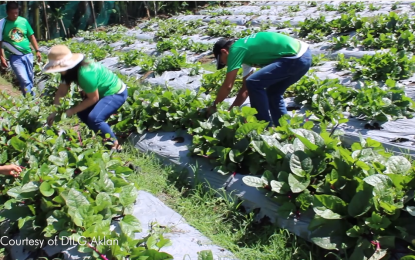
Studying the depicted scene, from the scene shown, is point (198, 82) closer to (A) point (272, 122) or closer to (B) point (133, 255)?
(A) point (272, 122)

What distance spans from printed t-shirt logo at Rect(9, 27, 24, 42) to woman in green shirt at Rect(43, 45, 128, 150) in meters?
2.57

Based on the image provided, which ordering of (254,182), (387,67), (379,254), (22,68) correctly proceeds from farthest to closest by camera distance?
(22,68) < (387,67) < (254,182) < (379,254)

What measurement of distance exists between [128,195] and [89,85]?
133cm

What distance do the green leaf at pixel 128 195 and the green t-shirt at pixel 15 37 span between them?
14.0 feet

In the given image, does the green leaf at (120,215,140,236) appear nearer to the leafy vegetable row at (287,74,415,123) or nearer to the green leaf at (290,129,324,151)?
the green leaf at (290,129,324,151)

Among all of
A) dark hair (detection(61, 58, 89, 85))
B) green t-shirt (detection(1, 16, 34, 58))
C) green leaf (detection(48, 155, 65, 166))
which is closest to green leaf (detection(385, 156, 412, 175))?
green leaf (detection(48, 155, 65, 166))

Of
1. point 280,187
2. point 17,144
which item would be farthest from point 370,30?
point 17,144

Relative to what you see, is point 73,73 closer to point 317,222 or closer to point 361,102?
point 317,222

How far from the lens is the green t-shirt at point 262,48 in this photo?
3256mm

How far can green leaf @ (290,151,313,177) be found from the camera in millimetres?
2355

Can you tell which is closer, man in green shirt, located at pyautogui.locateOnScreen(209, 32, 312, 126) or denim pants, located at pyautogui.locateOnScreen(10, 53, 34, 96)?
man in green shirt, located at pyautogui.locateOnScreen(209, 32, 312, 126)

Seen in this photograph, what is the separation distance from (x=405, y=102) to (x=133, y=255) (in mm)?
2980

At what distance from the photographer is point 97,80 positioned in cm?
351

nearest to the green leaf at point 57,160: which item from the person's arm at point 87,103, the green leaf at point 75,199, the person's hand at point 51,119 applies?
the green leaf at point 75,199
